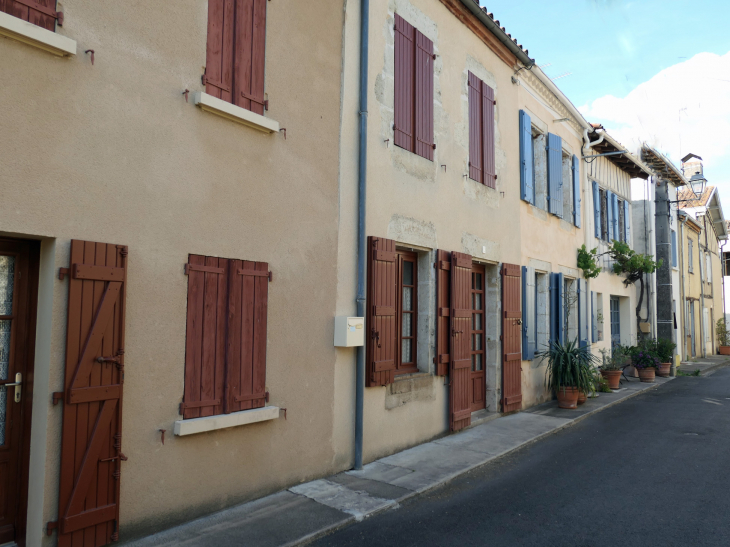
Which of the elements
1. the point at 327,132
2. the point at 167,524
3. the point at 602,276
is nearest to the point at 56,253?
the point at 167,524

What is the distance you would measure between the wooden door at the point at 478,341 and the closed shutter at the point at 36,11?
610cm

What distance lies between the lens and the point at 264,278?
15.6 feet

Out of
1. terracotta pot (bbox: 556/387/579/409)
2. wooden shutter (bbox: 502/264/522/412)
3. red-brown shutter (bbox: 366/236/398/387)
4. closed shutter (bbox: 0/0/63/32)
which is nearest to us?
closed shutter (bbox: 0/0/63/32)

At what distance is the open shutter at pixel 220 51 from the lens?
441 cm

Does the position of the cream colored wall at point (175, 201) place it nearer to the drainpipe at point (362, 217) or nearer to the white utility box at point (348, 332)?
the white utility box at point (348, 332)

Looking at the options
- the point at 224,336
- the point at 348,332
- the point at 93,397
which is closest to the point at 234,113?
the point at 224,336

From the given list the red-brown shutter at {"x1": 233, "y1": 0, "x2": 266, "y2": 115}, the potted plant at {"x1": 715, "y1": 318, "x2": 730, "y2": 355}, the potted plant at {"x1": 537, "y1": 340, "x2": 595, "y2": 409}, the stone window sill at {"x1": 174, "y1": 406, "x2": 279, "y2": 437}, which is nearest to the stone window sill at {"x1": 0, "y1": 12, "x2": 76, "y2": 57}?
the red-brown shutter at {"x1": 233, "y1": 0, "x2": 266, "y2": 115}

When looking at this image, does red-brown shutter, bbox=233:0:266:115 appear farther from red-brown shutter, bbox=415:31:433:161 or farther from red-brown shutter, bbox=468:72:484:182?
red-brown shutter, bbox=468:72:484:182

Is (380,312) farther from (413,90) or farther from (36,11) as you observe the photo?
(36,11)

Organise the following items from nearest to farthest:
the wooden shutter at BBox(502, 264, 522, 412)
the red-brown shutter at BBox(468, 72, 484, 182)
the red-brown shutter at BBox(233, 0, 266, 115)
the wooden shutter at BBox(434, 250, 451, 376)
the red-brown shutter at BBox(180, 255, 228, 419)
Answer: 1. the red-brown shutter at BBox(180, 255, 228, 419)
2. the red-brown shutter at BBox(233, 0, 266, 115)
3. the wooden shutter at BBox(434, 250, 451, 376)
4. the red-brown shutter at BBox(468, 72, 484, 182)
5. the wooden shutter at BBox(502, 264, 522, 412)

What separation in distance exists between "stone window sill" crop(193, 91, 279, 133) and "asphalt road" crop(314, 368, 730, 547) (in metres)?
3.29

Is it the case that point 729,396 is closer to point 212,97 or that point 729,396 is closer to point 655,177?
point 655,177

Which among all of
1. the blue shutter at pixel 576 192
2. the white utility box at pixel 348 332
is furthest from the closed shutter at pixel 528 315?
the white utility box at pixel 348 332

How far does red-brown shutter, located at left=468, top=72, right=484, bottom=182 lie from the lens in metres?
8.05
